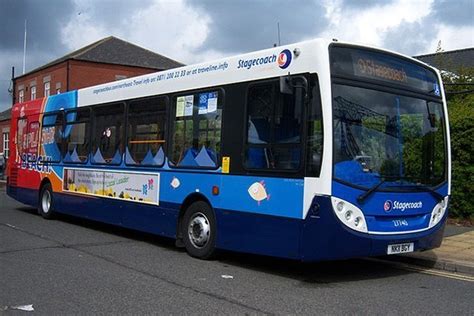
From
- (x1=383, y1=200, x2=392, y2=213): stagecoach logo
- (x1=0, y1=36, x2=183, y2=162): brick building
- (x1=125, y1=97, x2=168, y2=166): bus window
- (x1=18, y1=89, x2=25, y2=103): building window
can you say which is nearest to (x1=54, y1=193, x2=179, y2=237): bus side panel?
(x1=125, y1=97, x2=168, y2=166): bus window

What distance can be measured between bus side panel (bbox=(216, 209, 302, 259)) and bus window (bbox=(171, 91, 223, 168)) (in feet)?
2.94

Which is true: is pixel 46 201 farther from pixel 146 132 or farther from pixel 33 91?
pixel 33 91

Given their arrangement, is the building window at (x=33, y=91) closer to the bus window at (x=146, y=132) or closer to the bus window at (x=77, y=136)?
the bus window at (x=77, y=136)

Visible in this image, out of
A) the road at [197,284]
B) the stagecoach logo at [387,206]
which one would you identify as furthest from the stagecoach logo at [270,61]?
the road at [197,284]

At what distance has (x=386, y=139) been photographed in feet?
23.9

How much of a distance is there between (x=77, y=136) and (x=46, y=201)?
247 cm

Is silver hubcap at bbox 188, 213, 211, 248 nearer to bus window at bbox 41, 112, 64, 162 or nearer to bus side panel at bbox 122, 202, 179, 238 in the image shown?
bus side panel at bbox 122, 202, 179, 238

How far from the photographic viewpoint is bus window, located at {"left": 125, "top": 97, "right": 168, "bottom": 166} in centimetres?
961

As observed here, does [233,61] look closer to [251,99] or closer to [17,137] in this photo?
[251,99]

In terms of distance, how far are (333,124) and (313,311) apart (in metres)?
2.21

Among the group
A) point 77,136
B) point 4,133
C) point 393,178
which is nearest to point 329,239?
point 393,178

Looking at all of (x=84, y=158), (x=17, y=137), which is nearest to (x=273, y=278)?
(x=84, y=158)

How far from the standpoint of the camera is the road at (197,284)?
5.98 metres

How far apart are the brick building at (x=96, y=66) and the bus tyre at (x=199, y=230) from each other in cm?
3288
